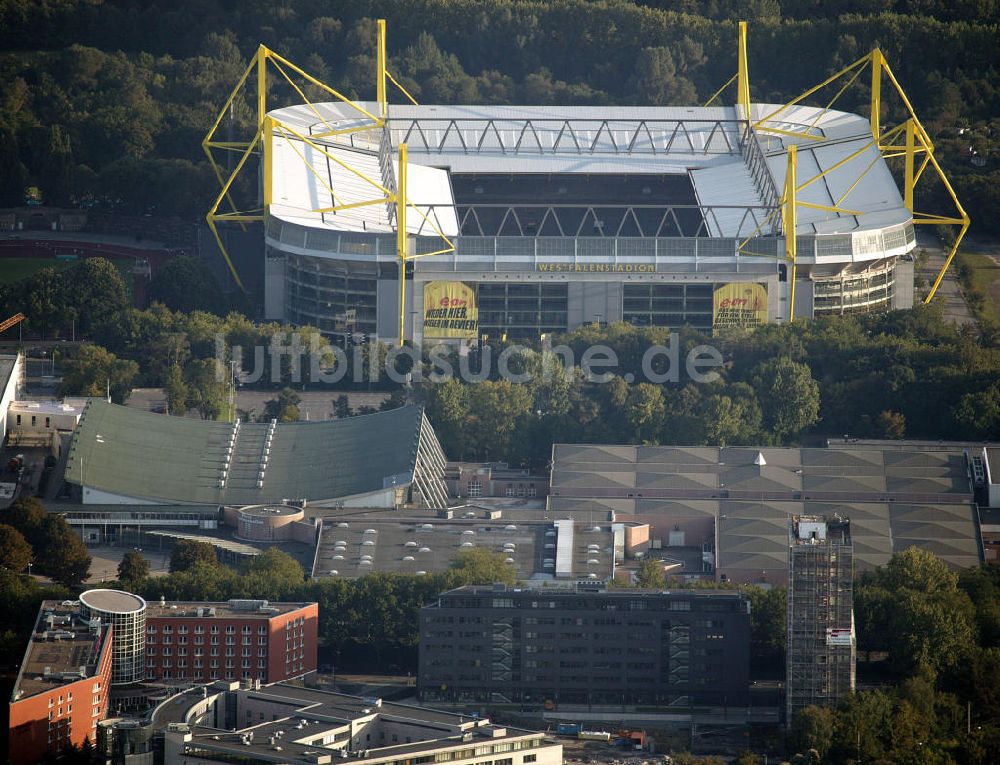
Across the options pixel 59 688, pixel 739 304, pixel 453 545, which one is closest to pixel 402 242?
pixel 739 304

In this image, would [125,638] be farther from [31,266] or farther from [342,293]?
[31,266]

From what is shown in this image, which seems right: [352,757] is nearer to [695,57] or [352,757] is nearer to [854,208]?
[854,208]

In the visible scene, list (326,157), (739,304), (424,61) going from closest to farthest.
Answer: (739,304)
(326,157)
(424,61)

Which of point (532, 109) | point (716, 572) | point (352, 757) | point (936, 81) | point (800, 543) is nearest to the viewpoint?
point (352, 757)

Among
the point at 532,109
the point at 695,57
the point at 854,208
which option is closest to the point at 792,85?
the point at 695,57

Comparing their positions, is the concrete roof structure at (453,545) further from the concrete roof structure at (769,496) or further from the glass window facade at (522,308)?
the glass window facade at (522,308)
